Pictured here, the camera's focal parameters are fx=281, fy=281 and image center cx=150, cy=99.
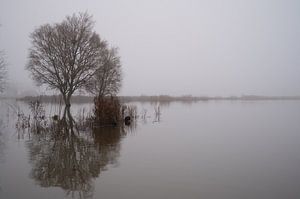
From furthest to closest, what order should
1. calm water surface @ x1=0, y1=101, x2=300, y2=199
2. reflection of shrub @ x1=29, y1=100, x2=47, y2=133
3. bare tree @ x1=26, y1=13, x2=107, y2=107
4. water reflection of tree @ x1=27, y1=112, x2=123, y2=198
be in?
bare tree @ x1=26, y1=13, x2=107, y2=107 < reflection of shrub @ x1=29, y1=100, x2=47, y2=133 < water reflection of tree @ x1=27, y1=112, x2=123, y2=198 < calm water surface @ x1=0, y1=101, x2=300, y2=199

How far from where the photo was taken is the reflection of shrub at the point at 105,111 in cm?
1795

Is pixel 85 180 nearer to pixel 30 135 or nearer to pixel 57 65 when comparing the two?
pixel 30 135

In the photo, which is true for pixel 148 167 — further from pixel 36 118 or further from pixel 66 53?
pixel 66 53

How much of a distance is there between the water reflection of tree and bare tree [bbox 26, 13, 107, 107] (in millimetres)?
16910

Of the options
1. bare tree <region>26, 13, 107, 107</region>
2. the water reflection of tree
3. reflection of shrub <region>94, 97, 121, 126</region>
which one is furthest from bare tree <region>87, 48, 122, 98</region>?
the water reflection of tree

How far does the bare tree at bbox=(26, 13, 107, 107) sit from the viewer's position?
96.2 ft

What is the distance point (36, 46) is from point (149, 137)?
21420mm

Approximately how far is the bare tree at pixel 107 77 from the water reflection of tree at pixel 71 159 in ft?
57.4

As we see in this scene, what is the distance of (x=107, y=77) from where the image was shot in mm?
32375

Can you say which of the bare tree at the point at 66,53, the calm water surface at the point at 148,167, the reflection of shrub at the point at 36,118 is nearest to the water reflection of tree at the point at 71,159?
the calm water surface at the point at 148,167

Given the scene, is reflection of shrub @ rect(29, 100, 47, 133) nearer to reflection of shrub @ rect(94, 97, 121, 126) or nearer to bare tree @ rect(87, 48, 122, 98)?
reflection of shrub @ rect(94, 97, 121, 126)

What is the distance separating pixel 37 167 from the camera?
311 inches

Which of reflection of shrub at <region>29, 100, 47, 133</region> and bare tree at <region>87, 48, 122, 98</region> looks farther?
bare tree at <region>87, 48, 122, 98</region>

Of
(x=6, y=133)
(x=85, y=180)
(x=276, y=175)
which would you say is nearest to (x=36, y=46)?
(x=6, y=133)
